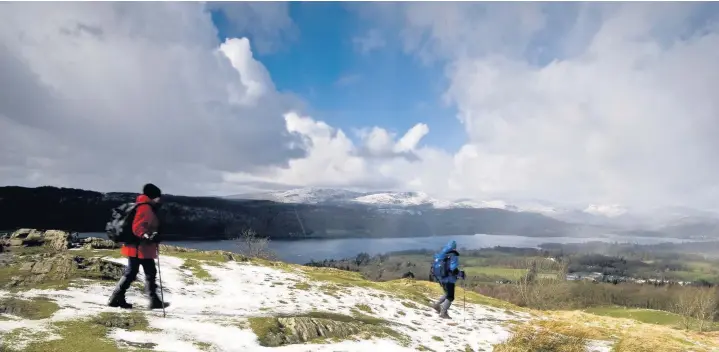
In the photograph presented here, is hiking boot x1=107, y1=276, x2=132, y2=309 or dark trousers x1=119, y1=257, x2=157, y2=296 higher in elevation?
dark trousers x1=119, y1=257, x2=157, y2=296

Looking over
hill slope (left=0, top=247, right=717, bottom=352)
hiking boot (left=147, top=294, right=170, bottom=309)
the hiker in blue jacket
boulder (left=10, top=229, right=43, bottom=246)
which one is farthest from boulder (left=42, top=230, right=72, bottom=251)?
the hiker in blue jacket

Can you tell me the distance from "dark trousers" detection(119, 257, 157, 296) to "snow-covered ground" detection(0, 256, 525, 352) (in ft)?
3.04

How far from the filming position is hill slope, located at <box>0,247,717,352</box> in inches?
467

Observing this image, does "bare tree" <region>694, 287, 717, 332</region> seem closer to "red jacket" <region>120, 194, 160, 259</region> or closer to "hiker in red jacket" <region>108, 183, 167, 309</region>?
"hiker in red jacket" <region>108, 183, 167, 309</region>

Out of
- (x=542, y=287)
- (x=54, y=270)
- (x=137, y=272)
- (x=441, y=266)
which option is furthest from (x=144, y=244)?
(x=542, y=287)

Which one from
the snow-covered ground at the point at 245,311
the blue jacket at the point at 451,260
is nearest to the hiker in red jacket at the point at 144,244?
the snow-covered ground at the point at 245,311

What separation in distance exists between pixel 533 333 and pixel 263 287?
15422 mm

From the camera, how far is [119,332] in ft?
39.8

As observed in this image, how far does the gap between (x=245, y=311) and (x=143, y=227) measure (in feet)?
19.9

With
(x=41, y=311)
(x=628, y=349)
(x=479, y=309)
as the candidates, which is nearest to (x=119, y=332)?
(x=41, y=311)

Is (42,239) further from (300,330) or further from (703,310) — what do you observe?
(703,310)

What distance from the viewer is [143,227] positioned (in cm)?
1453

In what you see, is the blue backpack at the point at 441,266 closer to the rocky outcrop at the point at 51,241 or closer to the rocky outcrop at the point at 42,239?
the rocky outcrop at the point at 51,241

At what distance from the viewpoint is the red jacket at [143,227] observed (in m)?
14.5
